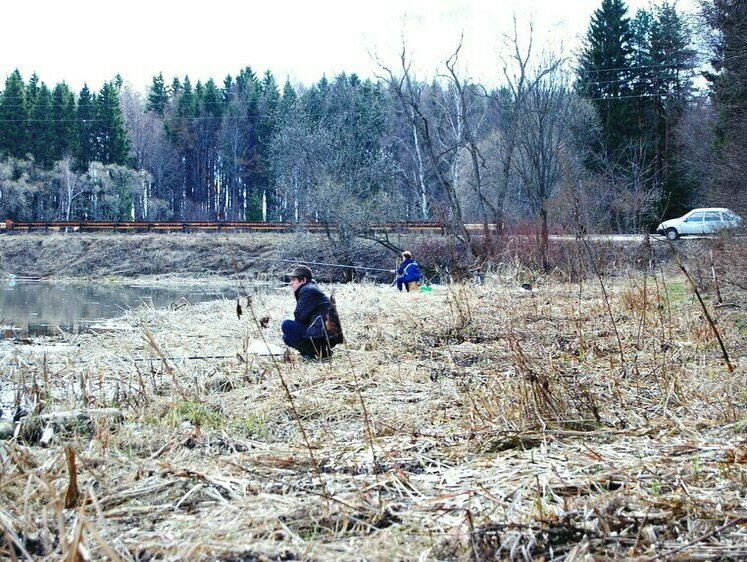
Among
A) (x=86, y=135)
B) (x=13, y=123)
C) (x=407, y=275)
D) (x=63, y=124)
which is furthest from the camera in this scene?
(x=86, y=135)

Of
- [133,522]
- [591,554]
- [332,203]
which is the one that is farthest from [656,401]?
[332,203]

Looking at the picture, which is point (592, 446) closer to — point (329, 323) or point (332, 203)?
point (329, 323)

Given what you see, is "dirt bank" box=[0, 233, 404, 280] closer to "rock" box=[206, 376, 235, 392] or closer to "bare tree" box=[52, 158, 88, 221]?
"bare tree" box=[52, 158, 88, 221]

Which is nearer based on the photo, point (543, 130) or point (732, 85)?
point (732, 85)

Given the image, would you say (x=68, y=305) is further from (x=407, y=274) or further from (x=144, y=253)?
(x=144, y=253)

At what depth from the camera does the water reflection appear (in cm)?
1477

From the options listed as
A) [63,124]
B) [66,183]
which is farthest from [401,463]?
[63,124]

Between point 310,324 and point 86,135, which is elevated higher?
point 86,135

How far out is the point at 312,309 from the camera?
25.8 ft

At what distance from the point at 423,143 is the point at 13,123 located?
113 ft

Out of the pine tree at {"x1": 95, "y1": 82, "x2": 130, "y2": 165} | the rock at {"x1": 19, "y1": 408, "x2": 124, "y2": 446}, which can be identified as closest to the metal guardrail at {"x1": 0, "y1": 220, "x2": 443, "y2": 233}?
the pine tree at {"x1": 95, "y1": 82, "x2": 130, "y2": 165}

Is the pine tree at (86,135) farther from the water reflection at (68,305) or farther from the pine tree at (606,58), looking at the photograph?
the pine tree at (606,58)

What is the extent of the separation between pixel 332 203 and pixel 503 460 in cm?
3072

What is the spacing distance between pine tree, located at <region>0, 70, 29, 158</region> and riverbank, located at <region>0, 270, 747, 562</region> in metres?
52.1
